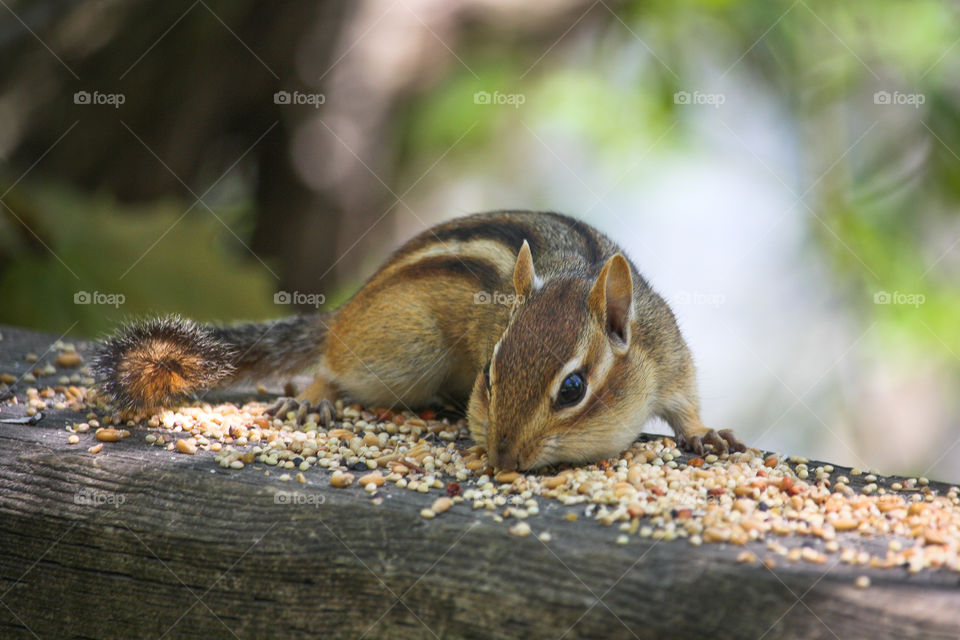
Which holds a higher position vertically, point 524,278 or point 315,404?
point 524,278

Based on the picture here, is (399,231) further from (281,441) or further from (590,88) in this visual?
(281,441)

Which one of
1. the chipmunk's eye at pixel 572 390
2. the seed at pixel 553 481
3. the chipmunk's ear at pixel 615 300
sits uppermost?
the chipmunk's ear at pixel 615 300

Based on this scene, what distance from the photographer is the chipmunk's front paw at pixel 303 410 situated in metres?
3.30

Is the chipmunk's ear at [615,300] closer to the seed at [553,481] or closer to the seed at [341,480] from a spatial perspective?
the seed at [553,481]

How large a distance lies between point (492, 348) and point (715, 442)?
34.2 inches

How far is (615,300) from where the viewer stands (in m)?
3.11

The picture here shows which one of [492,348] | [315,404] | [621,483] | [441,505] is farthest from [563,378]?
[315,404]

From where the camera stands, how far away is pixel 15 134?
5.35 metres

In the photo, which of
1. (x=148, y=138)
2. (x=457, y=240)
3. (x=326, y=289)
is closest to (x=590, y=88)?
(x=326, y=289)

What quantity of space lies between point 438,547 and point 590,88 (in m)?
6.06

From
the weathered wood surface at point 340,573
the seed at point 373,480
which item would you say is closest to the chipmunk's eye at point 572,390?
the weathered wood surface at point 340,573

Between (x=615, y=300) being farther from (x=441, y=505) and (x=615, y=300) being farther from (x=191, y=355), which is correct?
(x=191, y=355)

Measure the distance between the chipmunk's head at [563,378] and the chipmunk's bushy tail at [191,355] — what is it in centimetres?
102

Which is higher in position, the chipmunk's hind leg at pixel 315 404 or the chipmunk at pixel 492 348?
the chipmunk at pixel 492 348
